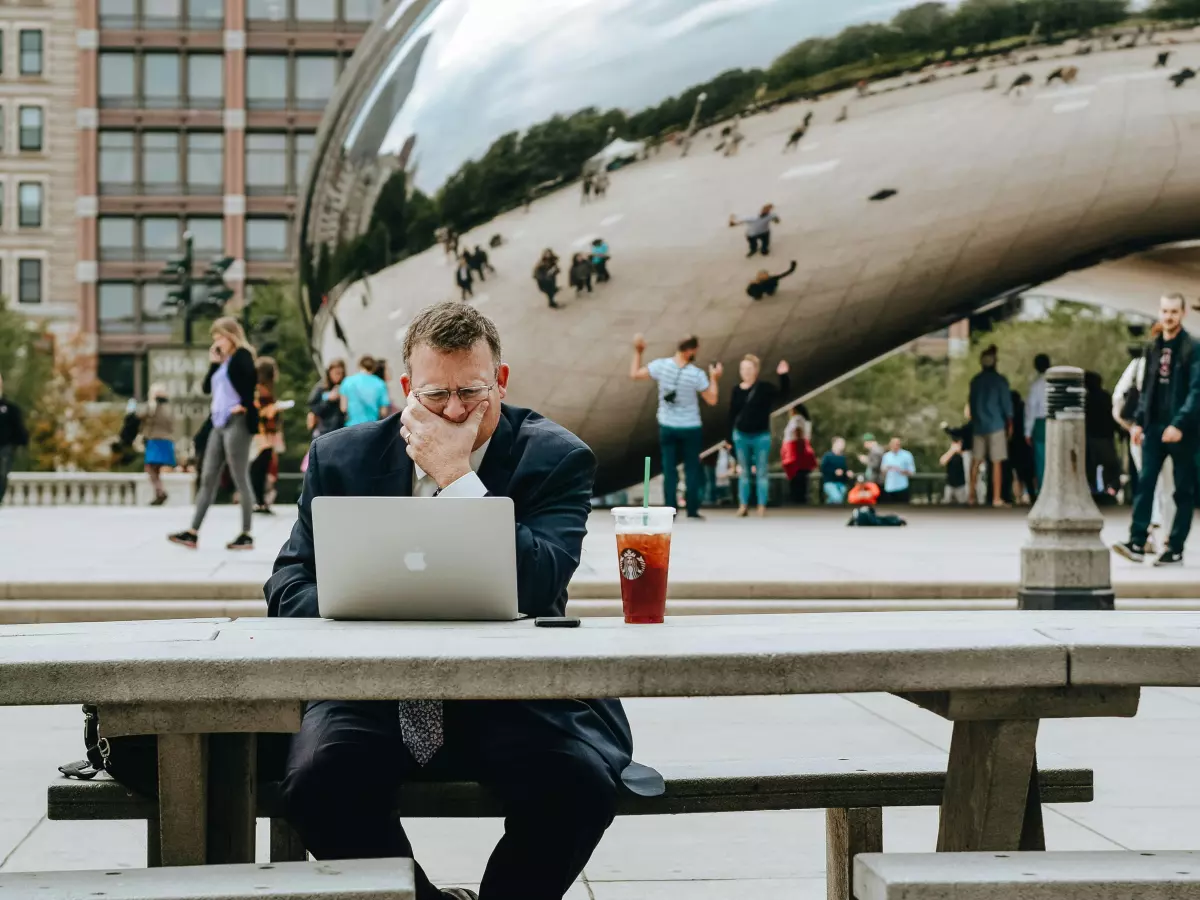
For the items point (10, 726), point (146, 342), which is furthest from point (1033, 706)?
point (146, 342)

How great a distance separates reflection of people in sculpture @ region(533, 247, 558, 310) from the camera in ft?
55.7

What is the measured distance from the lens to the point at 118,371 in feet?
222

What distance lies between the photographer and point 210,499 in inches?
488

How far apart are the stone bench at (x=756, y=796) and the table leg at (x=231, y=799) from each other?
0.52 feet

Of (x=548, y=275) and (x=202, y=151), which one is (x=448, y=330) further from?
(x=202, y=151)

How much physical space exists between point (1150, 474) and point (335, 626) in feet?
29.5

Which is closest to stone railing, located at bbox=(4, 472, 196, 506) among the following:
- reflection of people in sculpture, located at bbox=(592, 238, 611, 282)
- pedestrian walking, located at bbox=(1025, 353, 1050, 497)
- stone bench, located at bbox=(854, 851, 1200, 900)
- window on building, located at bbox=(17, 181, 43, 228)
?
reflection of people in sculpture, located at bbox=(592, 238, 611, 282)

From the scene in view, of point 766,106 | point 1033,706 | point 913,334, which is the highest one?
point 766,106

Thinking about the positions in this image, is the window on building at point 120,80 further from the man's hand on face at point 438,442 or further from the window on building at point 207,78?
the man's hand on face at point 438,442

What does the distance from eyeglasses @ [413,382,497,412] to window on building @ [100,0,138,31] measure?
6882cm

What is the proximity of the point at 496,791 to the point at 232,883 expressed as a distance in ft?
2.01

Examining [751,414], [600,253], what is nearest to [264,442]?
[600,253]

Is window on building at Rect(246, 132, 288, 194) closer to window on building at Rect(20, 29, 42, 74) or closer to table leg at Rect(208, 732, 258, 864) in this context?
window on building at Rect(20, 29, 42, 74)

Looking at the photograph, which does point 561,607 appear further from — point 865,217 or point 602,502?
point 602,502
